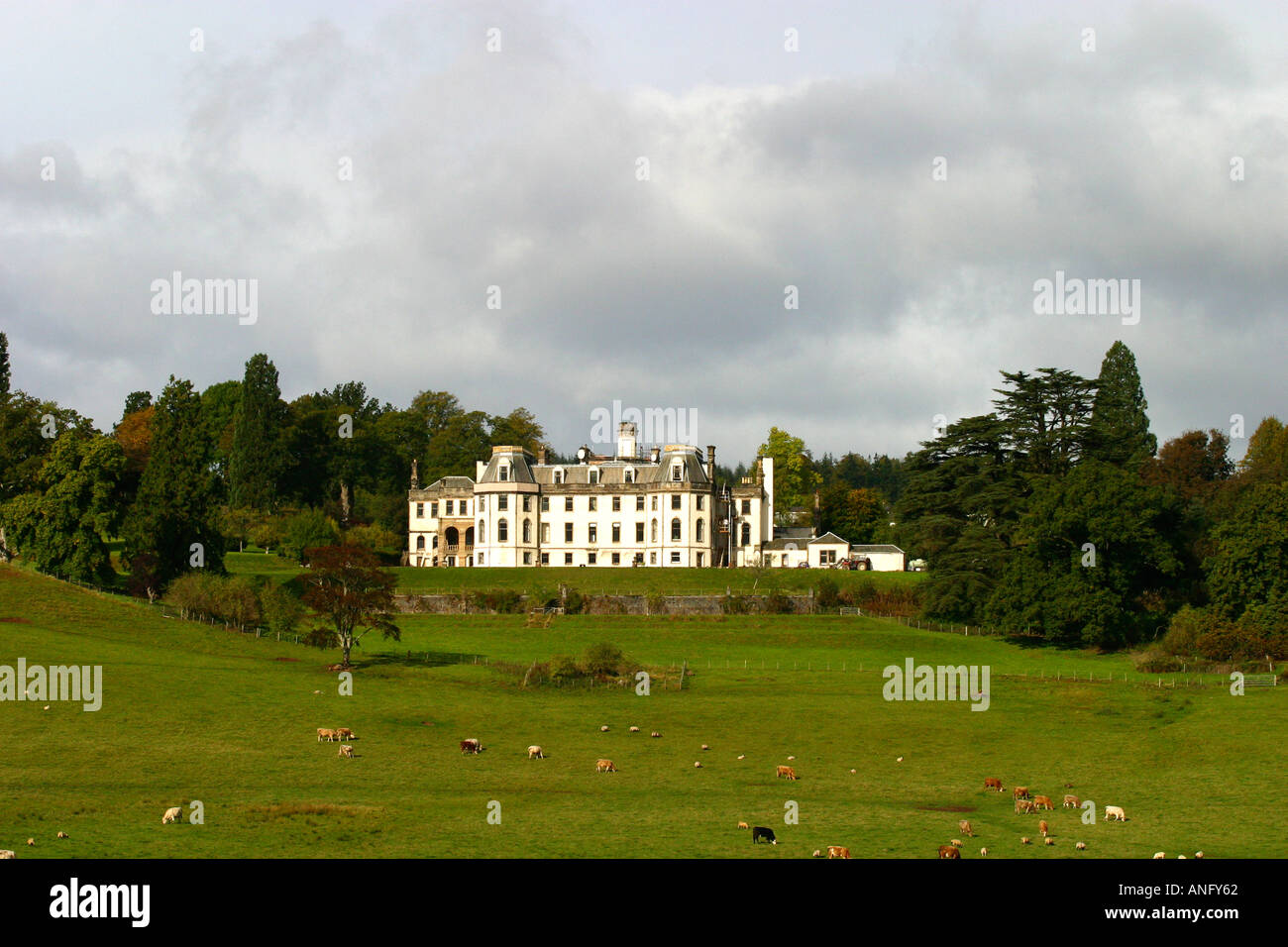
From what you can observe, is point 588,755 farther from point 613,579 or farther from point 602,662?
point 613,579

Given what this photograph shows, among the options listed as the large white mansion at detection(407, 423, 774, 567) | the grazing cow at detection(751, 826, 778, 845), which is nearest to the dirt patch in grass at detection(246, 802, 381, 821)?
the grazing cow at detection(751, 826, 778, 845)

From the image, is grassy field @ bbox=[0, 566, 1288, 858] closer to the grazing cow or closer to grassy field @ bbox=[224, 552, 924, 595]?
the grazing cow

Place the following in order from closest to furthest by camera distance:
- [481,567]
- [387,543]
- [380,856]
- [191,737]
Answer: [380,856]
[191,737]
[481,567]
[387,543]

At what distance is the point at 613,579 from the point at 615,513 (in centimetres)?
1670

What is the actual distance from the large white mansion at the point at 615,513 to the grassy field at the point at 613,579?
8.61m

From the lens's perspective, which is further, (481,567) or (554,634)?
(481,567)

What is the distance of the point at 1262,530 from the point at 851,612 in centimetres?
2554

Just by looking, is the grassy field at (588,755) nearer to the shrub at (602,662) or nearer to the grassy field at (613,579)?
the shrub at (602,662)

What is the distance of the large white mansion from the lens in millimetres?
113125

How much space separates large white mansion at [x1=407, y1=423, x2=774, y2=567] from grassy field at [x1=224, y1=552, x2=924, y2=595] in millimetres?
8606
